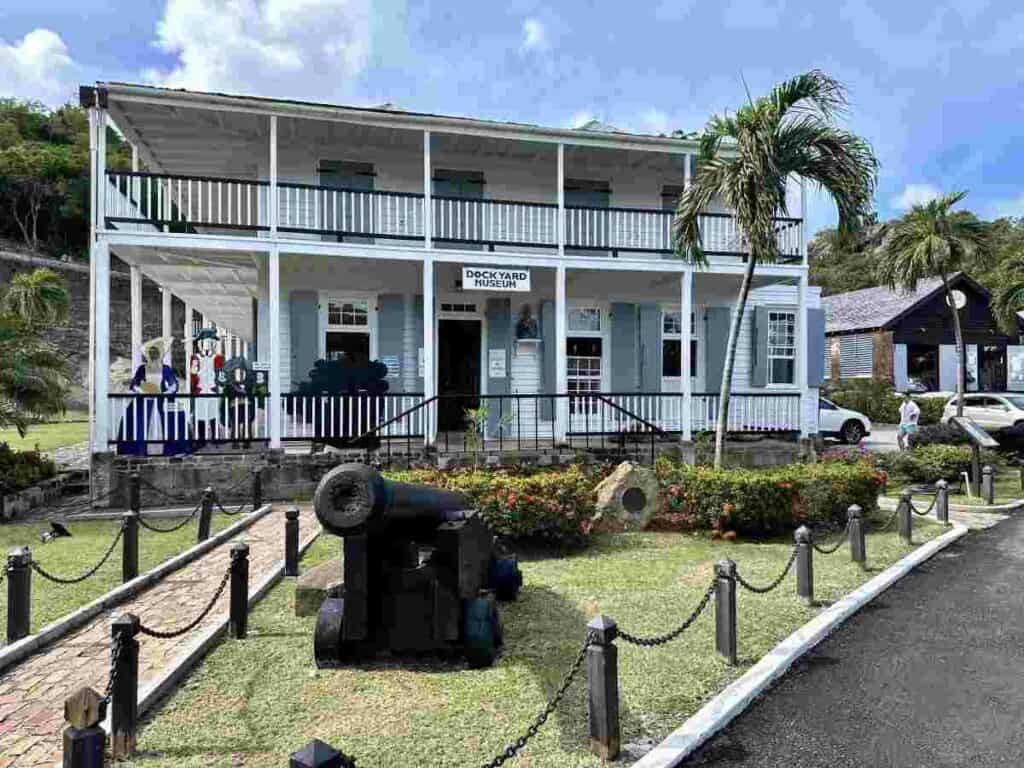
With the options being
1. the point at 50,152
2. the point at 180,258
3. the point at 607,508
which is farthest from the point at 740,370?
the point at 50,152

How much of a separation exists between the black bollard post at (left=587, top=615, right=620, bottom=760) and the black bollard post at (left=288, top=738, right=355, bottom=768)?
5.03 feet

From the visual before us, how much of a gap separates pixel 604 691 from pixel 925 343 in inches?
1378

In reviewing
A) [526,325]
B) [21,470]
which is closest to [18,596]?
[21,470]

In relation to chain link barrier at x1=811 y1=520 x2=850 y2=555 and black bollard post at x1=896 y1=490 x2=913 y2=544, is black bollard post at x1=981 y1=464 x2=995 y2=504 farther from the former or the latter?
chain link barrier at x1=811 y1=520 x2=850 y2=555

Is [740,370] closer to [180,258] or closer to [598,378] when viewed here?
[598,378]

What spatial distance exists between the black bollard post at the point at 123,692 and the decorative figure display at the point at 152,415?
Answer: 8275 mm

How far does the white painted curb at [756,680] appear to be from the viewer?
143 inches

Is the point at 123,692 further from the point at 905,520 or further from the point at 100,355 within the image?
the point at 100,355

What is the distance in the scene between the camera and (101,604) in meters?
6.13

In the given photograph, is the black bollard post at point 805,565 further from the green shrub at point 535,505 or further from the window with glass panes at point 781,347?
the window with glass panes at point 781,347

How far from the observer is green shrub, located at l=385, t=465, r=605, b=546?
7914 mm

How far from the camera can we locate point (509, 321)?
1481cm

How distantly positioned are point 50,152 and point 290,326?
5897 cm

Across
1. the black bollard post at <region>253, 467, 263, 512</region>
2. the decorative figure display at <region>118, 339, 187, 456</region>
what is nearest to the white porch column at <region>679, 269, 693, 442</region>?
the black bollard post at <region>253, 467, 263, 512</region>
